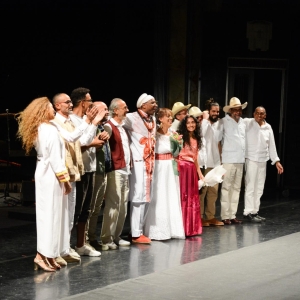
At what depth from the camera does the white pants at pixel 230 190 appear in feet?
28.5

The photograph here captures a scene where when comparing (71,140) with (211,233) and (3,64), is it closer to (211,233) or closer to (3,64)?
(211,233)

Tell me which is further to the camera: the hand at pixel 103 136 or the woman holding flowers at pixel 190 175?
the woman holding flowers at pixel 190 175

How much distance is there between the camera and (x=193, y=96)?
1112cm

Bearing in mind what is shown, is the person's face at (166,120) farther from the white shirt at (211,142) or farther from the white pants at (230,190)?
the white pants at (230,190)

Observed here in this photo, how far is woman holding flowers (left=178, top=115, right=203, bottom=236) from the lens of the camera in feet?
25.8

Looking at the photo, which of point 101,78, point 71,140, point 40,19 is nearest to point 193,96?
point 101,78

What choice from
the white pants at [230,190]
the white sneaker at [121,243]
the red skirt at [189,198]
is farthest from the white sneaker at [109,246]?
the white pants at [230,190]

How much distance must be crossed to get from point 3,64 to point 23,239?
4202 mm

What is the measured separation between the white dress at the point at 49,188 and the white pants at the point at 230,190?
9.89ft

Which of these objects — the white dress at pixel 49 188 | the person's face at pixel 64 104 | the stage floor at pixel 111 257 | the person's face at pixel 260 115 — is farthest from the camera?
Answer: the person's face at pixel 260 115

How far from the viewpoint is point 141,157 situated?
7.33m

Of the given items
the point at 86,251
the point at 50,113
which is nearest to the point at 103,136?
the point at 50,113

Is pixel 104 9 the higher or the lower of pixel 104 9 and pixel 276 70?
the higher

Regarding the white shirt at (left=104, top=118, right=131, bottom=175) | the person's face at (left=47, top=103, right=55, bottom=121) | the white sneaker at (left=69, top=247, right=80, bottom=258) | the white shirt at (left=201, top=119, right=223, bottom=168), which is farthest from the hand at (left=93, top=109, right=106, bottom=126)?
the white shirt at (left=201, top=119, right=223, bottom=168)
